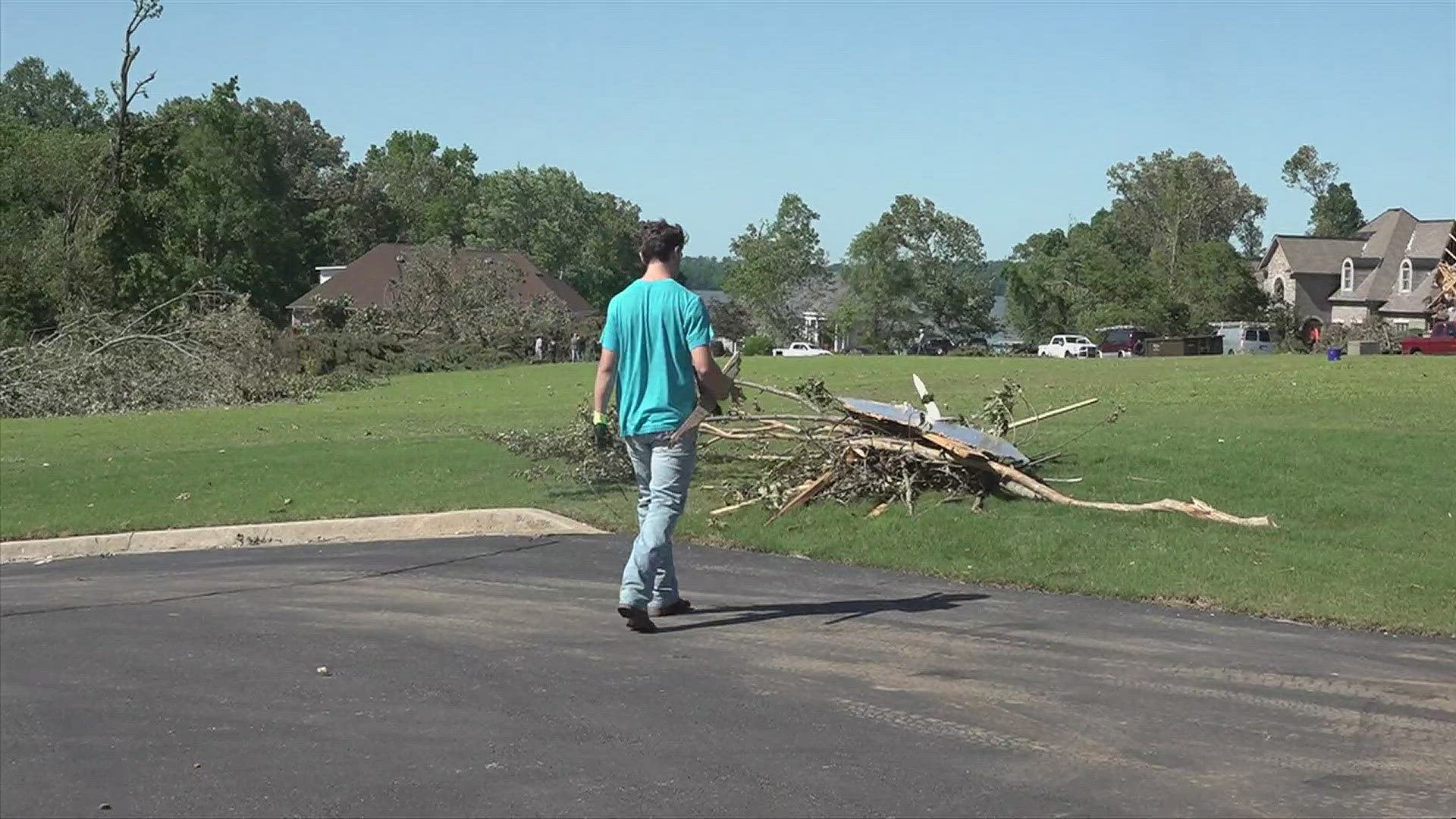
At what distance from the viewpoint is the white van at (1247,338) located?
65.1 m

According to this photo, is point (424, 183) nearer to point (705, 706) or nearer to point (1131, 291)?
point (1131, 291)

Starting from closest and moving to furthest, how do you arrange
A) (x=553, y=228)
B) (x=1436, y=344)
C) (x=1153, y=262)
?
(x=1436, y=344)
(x=1153, y=262)
(x=553, y=228)

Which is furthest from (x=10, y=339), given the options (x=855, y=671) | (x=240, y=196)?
(x=240, y=196)

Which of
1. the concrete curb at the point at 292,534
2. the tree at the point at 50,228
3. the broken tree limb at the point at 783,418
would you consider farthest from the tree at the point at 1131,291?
the concrete curb at the point at 292,534

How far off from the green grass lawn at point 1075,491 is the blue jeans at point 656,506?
5.32ft

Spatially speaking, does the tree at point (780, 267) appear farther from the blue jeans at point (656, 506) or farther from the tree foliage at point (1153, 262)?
the blue jeans at point (656, 506)

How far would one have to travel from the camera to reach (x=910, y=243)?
8550 cm

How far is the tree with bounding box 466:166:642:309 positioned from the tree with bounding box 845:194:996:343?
818 inches

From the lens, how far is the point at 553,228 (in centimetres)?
9725

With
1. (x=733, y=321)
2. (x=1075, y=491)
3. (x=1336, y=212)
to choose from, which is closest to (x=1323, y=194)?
(x=1336, y=212)

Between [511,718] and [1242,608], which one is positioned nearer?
[511,718]

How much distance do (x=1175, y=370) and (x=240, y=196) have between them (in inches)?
2384

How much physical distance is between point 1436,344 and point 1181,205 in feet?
141

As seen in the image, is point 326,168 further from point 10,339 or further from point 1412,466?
point 1412,466
